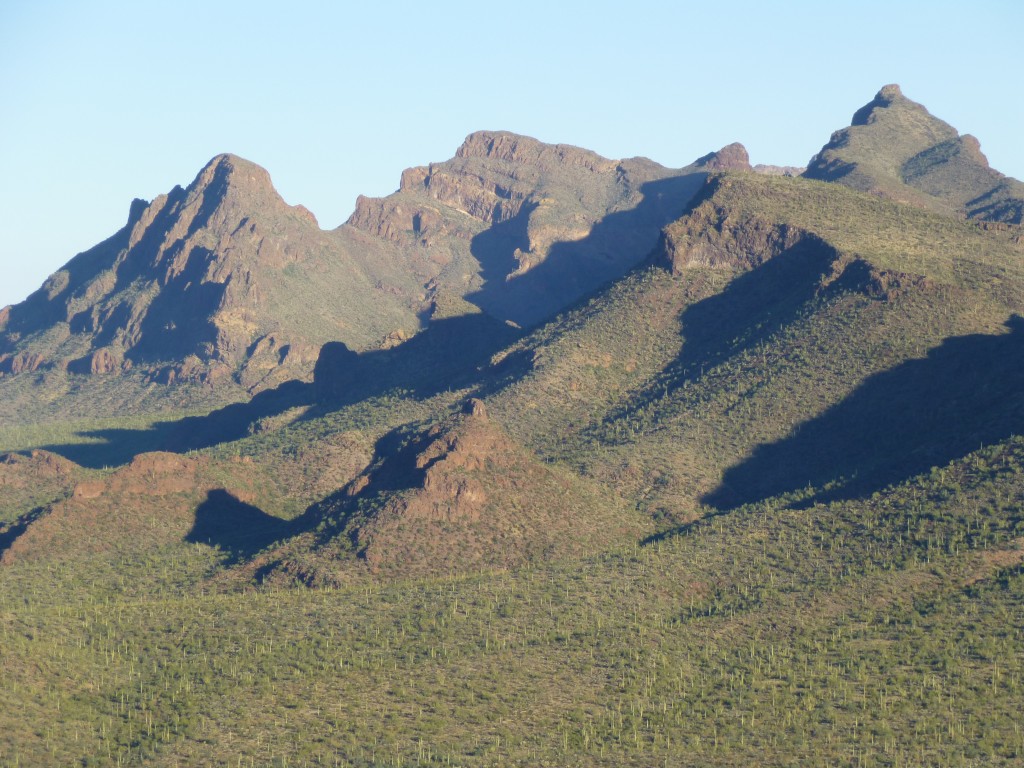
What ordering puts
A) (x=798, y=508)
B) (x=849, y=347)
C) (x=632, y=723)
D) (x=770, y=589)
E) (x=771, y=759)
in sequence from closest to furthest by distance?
(x=771, y=759)
(x=632, y=723)
(x=770, y=589)
(x=798, y=508)
(x=849, y=347)

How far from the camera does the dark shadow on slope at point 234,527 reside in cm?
15238

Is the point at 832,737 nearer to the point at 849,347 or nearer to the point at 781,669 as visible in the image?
the point at 781,669

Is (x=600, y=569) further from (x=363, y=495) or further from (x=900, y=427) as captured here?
(x=900, y=427)

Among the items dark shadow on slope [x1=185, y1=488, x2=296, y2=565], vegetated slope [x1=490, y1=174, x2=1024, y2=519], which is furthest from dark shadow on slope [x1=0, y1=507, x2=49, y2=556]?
vegetated slope [x1=490, y1=174, x2=1024, y2=519]

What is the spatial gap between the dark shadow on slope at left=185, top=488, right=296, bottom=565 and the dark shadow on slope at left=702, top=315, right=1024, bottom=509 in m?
43.0

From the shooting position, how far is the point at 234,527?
163125 mm

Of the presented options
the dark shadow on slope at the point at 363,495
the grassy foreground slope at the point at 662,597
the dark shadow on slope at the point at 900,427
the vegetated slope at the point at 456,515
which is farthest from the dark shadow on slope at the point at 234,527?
the dark shadow on slope at the point at 900,427

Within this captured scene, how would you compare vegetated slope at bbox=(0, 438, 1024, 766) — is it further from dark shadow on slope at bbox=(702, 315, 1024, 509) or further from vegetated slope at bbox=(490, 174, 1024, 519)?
vegetated slope at bbox=(490, 174, 1024, 519)

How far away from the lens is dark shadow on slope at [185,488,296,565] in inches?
5999

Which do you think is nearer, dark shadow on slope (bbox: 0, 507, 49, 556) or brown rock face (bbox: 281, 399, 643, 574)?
brown rock face (bbox: 281, 399, 643, 574)

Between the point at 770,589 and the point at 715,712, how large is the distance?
26.5 metres

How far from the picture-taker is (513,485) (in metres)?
154

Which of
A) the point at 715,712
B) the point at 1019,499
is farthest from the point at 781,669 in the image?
the point at 1019,499

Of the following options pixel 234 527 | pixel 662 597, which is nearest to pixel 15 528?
pixel 234 527
